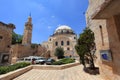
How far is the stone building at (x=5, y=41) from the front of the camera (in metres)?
11.0

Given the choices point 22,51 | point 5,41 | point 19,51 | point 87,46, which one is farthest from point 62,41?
point 87,46

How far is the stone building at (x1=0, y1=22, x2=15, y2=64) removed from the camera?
11.0 meters

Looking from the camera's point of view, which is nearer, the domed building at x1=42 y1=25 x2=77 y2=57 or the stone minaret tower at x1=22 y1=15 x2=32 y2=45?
the stone minaret tower at x1=22 y1=15 x2=32 y2=45

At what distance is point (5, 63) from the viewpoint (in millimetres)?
11344

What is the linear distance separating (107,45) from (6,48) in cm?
1152

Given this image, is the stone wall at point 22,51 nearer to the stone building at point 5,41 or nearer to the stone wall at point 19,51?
the stone wall at point 19,51

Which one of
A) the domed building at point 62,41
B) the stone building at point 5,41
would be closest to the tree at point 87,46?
the stone building at point 5,41

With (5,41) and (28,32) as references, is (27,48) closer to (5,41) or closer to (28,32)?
(28,32)

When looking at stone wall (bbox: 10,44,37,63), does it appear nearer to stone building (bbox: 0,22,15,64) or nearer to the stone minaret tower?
the stone minaret tower

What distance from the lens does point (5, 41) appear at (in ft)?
37.7

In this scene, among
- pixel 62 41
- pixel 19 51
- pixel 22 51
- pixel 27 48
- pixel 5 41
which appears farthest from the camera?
pixel 62 41

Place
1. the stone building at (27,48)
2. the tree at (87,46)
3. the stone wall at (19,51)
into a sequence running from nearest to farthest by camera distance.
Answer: the tree at (87,46)
the stone wall at (19,51)
the stone building at (27,48)

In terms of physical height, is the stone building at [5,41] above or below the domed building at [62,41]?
below

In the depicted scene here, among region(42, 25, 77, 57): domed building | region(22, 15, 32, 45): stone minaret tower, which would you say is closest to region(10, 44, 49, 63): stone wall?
region(22, 15, 32, 45): stone minaret tower
